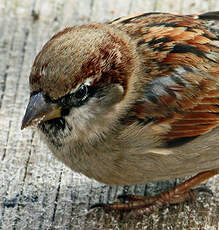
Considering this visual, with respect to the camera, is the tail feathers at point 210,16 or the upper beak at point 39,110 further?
the tail feathers at point 210,16

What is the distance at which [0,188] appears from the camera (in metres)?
3.85

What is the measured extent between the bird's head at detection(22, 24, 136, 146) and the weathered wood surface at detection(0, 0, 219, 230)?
0.38 meters

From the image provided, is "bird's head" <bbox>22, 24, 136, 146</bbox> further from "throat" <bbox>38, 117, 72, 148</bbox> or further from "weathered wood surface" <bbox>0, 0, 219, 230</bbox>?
"weathered wood surface" <bbox>0, 0, 219, 230</bbox>

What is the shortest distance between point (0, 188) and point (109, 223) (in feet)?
2.04

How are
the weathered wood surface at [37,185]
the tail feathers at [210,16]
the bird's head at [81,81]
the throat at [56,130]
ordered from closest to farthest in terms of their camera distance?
the bird's head at [81,81], the throat at [56,130], the weathered wood surface at [37,185], the tail feathers at [210,16]

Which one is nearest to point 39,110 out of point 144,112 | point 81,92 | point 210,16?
point 81,92

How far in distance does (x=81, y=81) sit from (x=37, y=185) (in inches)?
30.5

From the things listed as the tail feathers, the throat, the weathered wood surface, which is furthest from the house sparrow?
the tail feathers

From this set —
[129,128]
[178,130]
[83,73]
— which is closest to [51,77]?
[83,73]

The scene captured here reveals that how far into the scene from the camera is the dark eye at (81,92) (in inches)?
134

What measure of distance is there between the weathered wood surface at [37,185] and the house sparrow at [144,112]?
0.11m

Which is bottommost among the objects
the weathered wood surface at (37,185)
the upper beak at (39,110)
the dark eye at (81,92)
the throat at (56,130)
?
the weathered wood surface at (37,185)

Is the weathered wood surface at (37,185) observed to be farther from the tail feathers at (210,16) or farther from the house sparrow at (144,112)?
the tail feathers at (210,16)

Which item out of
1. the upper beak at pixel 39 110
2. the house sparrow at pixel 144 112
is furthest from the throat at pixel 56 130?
the upper beak at pixel 39 110
